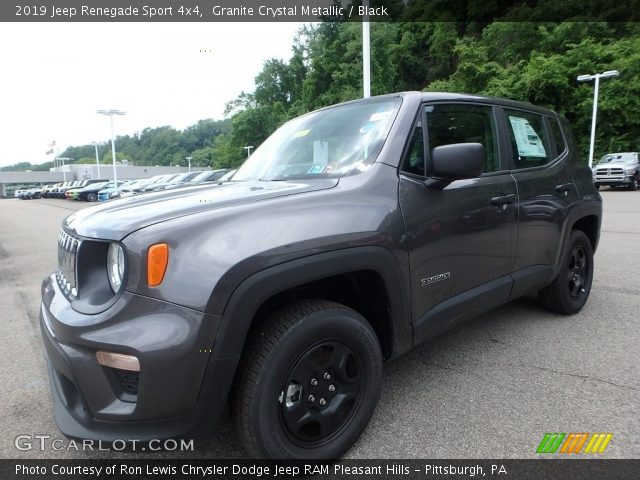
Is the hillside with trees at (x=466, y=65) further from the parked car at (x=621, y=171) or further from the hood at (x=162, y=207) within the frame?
the hood at (x=162, y=207)

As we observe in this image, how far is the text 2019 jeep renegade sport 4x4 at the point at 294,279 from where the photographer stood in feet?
5.15

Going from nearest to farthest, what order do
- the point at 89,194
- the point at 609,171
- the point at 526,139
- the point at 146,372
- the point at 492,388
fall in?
the point at 146,372 < the point at 492,388 < the point at 526,139 < the point at 609,171 < the point at 89,194

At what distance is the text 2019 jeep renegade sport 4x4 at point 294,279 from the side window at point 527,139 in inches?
8.1

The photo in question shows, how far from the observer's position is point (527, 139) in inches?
129

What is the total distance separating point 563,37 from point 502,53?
3900 millimetres

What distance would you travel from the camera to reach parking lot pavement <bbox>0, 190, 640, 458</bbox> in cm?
214

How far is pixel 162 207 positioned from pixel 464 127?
6.43 ft

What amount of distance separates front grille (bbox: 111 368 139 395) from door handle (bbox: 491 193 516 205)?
2.23 metres

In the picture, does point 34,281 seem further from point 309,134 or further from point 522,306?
point 522,306

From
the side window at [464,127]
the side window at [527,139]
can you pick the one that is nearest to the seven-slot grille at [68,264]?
the side window at [464,127]

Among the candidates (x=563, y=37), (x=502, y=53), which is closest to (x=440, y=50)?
(x=502, y=53)

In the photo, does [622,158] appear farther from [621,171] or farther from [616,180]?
[616,180]

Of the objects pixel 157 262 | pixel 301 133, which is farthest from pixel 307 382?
pixel 301 133

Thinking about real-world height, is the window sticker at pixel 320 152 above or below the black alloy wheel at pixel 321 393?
above
